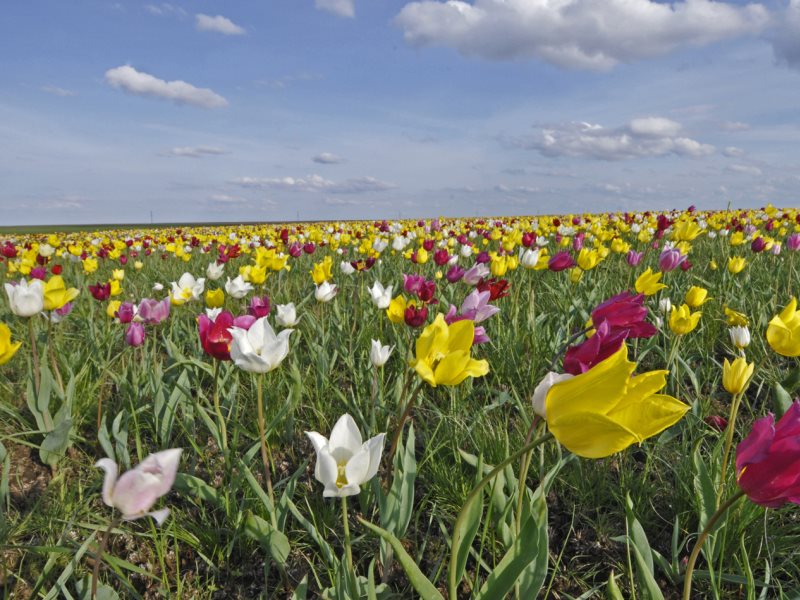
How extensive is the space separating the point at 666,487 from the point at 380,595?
126cm

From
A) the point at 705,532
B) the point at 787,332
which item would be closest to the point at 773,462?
the point at 705,532

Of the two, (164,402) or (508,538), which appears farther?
(164,402)

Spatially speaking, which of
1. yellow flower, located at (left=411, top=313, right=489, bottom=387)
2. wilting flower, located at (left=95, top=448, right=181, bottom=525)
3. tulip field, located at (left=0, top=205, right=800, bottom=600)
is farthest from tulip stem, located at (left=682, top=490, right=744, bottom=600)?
wilting flower, located at (left=95, top=448, right=181, bottom=525)

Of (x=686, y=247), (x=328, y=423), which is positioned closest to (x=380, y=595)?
(x=328, y=423)

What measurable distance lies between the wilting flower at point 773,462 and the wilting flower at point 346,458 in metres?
0.71

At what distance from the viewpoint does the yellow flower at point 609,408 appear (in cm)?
78

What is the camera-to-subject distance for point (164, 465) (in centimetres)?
80

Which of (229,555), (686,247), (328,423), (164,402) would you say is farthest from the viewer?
(686,247)

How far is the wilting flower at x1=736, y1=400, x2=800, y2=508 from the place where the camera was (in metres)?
0.87

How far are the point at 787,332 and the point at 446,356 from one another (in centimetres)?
128

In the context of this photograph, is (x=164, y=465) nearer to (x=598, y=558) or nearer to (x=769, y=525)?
(x=598, y=558)

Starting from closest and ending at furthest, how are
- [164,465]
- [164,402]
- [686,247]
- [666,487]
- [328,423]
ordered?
1. [164,465]
2. [666,487]
3. [164,402]
4. [328,423]
5. [686,247]

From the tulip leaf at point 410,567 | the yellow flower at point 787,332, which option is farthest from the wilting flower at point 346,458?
the yellow flower at point 787,332

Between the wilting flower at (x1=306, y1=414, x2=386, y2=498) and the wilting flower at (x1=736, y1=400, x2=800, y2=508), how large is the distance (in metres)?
0.71
